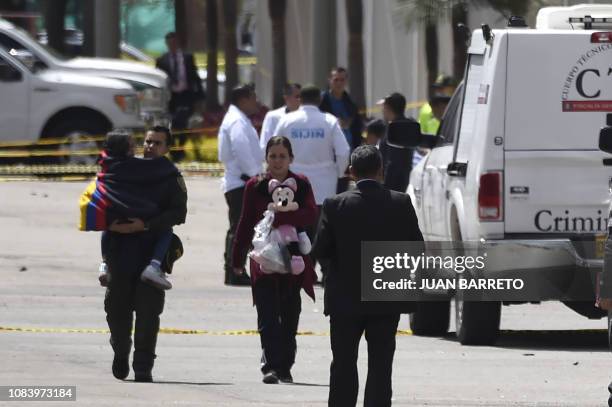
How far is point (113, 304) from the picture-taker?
431 inches

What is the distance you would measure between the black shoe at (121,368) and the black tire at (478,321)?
108 inches

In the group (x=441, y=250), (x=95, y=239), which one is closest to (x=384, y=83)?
(x=95, y=239)

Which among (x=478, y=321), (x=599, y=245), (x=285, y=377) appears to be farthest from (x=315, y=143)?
(x=285, y=377)

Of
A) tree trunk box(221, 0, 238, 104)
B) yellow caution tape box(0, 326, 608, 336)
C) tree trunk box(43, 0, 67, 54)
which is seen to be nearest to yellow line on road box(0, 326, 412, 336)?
yellow caution tape box(0, 326, 608, 336)

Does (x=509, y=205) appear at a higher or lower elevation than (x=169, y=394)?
higher

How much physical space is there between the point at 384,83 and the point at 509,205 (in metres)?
25.8

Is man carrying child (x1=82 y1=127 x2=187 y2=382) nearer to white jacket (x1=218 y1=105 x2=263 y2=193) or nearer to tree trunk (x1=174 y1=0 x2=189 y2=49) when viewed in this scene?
white jacket (x1=218 y1=105 x2=263 y2=193)

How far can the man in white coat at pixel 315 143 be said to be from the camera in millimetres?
16016

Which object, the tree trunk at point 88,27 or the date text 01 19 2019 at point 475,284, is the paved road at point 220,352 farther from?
the tree trunk at point 88,27

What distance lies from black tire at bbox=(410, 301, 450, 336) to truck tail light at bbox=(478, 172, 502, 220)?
162cm

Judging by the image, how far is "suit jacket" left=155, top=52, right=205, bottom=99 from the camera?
29812mm

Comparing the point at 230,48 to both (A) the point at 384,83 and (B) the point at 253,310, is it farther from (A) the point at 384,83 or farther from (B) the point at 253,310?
(B) the point at 253,310

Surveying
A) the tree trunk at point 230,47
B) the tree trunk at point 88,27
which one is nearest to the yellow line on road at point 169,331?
the tree trunk at point 88,27

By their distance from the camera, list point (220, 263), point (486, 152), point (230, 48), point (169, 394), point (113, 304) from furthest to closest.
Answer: point (230, 48), point (220, 263), point (486, 152), point (113, 304), point (169, 394)
